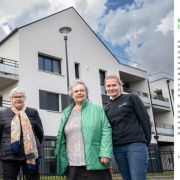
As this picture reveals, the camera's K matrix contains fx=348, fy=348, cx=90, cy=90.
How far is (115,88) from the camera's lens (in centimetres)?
410

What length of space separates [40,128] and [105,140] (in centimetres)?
137

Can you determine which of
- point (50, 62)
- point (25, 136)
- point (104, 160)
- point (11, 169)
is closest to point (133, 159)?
point (104, 160)

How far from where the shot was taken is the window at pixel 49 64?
74.6 feet

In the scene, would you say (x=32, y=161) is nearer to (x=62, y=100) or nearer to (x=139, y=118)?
(x=139, y=118)

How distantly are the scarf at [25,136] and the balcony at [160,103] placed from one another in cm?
2906

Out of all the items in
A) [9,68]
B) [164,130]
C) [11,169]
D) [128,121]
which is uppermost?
[9,68]

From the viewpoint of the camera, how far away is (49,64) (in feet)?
76.3

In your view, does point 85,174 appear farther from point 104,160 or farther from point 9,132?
point 9,132

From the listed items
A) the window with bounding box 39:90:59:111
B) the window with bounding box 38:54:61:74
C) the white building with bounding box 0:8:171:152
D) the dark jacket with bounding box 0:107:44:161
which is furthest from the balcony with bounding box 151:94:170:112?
the dark jacket with bounding box 0:107:44:161

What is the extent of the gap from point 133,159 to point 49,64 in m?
19.9

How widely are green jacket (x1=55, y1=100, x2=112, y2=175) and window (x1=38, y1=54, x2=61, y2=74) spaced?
62.4ft

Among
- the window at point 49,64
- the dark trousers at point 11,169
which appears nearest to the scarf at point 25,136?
the dark trousers at point 11,169

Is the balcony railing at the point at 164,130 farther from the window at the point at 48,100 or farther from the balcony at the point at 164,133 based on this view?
the window at the point at 48,100

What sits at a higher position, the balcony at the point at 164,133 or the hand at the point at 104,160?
the balcony at the point at 164,133
